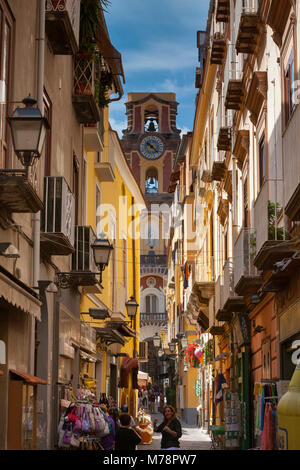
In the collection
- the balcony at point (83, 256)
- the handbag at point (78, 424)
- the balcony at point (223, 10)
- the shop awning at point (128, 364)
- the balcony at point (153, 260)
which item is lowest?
the handbag at point (78, 424)

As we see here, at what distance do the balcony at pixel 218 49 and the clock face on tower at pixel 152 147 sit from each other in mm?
61677

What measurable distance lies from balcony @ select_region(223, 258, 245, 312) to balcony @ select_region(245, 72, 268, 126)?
4117 mm

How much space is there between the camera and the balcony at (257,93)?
13891mm

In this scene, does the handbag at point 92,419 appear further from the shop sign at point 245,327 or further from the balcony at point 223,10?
the balcony at point 223,10

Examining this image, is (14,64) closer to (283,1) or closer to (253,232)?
(283,1)

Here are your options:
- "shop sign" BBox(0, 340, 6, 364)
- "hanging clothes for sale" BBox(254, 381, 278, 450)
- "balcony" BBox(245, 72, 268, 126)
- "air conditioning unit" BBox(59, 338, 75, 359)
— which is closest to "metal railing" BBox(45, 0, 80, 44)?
"balcony" BBox(245, 72, 268, 126)

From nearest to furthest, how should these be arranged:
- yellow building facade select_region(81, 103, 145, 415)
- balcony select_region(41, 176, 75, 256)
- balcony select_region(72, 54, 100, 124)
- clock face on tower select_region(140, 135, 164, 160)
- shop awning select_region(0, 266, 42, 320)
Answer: shop awning select_region(0, 266, 42, 320)
balcony select_region(41, 176, 75, 256)
balcony select_region(72, 54, 100, 124)
yellow building facade select_region(81, 103, 145, 415)
clock face on tower select_region(140, 135, 164, 160)

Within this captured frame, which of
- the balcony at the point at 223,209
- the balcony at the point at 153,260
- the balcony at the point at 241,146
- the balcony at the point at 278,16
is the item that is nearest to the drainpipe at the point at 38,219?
the balcony at the point at 278,16

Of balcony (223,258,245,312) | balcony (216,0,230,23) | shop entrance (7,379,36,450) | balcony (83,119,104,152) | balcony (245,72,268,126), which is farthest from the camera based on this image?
balcony (216,0,230,23)

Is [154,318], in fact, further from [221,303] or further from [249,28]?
[249,28]

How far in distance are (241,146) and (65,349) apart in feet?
17.5

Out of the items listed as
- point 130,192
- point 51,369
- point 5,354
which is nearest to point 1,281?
point 5,354

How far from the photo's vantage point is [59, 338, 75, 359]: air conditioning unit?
1593cm

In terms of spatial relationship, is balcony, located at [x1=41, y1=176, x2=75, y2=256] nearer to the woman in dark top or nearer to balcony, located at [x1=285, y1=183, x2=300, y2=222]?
the woman in dark top
